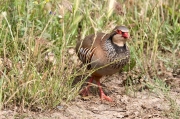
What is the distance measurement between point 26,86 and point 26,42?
0.90m

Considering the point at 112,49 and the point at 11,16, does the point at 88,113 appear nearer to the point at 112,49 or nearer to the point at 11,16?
the point at 112,49

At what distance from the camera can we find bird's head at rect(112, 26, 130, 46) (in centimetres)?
546

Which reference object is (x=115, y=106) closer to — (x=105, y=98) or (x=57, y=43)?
(x=105, y=98)

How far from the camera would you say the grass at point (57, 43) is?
4.80 metres

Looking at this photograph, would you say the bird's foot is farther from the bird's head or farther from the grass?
the bird's head

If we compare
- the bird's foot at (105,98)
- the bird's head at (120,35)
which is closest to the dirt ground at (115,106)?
the bird's foot at (105,98)

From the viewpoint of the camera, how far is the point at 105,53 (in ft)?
18.2

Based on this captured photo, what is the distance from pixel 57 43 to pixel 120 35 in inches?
36.2

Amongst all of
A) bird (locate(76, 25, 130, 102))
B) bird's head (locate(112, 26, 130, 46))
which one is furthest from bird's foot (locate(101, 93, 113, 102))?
bird's head (locate(112, 26, 130, 46))

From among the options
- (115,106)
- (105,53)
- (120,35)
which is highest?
(120,35)

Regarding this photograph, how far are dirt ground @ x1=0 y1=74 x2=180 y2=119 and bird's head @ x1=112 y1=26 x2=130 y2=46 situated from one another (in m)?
0.54

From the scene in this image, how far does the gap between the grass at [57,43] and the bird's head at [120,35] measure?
123 mm

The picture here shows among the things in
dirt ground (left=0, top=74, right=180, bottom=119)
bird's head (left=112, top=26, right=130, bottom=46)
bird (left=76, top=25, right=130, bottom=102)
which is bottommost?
dirt ground (left=0, top=74, right=180, bottom=119)

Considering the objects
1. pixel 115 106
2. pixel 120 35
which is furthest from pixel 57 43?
pixel 115 106
